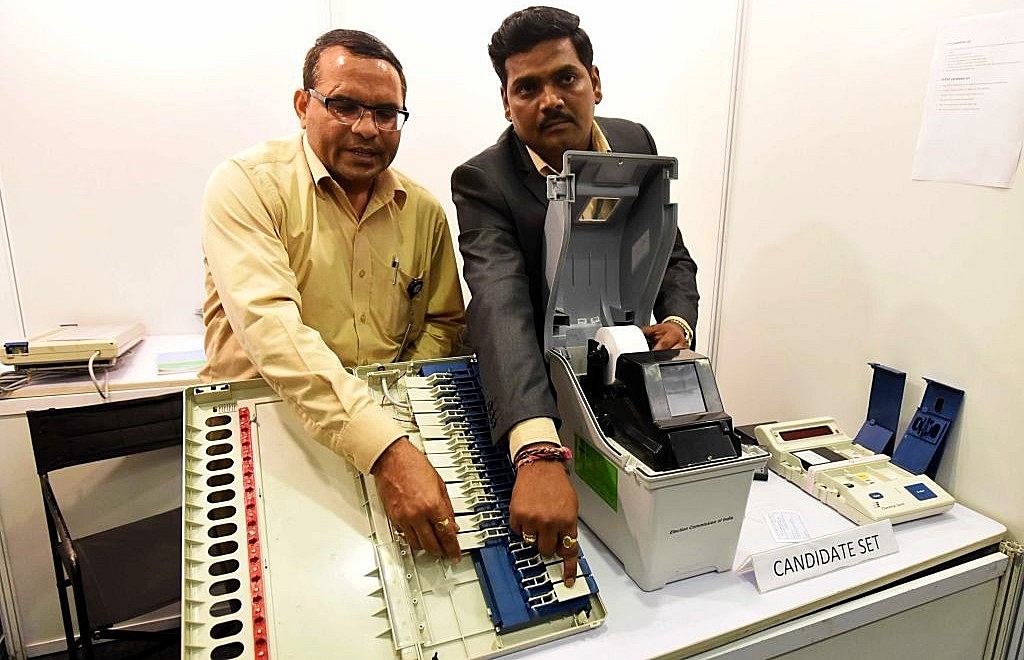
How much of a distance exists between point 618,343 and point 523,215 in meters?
0.35

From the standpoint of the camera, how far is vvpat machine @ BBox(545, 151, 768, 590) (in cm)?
89

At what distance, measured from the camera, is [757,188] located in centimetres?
176

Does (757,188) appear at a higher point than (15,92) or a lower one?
lower

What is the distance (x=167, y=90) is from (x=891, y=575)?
2.42m

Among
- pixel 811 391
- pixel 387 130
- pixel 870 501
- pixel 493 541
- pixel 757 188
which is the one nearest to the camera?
pixel 493 541

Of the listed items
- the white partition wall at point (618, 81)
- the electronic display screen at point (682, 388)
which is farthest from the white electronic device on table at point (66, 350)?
the electronic display screen at point (682, 388)

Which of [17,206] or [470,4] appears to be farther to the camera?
[470,4]

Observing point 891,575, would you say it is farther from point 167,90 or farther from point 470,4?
point 167,90

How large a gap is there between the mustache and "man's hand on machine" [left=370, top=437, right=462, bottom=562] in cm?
68

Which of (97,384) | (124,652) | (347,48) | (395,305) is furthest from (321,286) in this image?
(124,652)

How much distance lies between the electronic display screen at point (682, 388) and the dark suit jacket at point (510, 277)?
194 mm

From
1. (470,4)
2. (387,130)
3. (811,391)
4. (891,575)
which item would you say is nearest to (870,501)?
(891,575)

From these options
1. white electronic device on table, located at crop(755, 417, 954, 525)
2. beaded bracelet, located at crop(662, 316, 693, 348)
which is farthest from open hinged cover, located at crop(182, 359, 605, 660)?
white electronic device on table, located at crop(755, 417, 954, 525)

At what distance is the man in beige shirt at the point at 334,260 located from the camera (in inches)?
38.6
